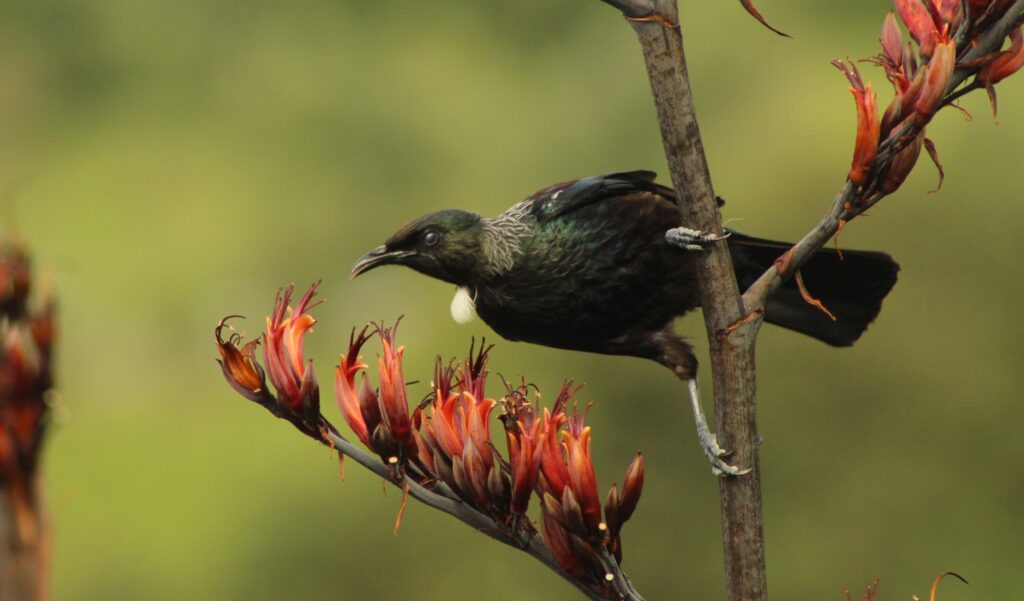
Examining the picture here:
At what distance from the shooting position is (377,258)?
2582mm

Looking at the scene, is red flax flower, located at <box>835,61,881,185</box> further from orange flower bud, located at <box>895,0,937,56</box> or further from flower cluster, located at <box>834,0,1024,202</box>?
orange flower bud, located at <box>895,0,937,56</box>

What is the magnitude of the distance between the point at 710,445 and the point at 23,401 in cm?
145

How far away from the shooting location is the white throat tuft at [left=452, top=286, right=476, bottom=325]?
9.41 ft

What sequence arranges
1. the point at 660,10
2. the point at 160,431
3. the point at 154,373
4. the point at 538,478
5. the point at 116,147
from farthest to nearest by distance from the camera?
the point at 116,147 → the point at 154,373 → the point at 160,431 → the point at 538,478 → the point at 660,10

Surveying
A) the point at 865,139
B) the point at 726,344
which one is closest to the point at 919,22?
the point at 865,139

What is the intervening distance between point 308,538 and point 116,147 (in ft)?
41.0

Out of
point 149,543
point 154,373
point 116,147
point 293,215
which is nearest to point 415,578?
point 149,543

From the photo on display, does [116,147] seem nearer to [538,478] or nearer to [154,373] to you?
[154,373]

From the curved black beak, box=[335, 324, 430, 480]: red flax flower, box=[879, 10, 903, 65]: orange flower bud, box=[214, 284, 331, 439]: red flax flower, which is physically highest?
box=[879, 10, 903, 65]: orange flower bud

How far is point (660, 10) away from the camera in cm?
151

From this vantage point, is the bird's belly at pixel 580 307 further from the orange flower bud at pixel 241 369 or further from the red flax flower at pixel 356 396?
the orange flower bud at pixel 241 369

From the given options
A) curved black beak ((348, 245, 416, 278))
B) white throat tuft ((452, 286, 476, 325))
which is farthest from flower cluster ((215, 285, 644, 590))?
white throat tuft ((452, 286, 476, 325))

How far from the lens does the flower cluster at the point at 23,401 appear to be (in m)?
0.84

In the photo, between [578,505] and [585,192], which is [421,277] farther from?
[578,505]
